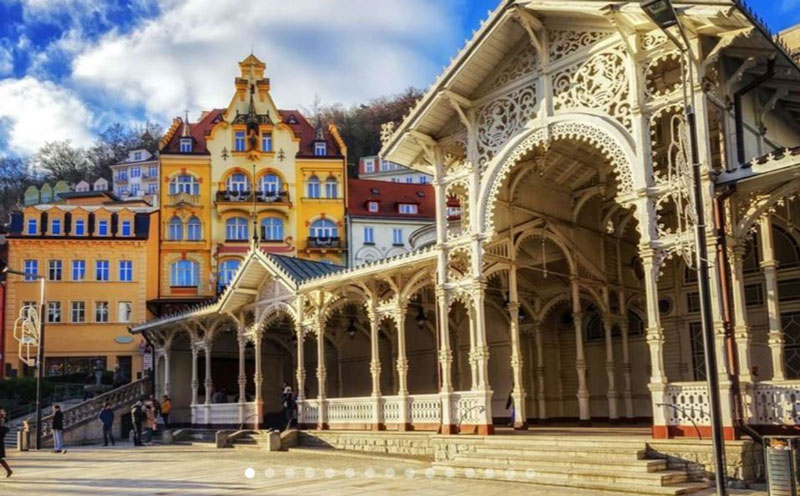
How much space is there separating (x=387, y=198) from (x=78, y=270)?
20456 millimetres

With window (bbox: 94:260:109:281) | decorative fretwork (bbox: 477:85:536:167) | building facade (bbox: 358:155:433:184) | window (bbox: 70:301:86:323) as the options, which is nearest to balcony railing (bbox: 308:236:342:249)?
window (bbox: 94:260:109:281)

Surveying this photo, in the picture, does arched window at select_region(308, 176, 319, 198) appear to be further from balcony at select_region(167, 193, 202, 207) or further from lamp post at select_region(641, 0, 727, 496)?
lamp post at select_region(641, 0, 727, 496)

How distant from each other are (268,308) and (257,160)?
26184 millimetres

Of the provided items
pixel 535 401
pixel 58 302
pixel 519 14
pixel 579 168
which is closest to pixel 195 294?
pixel 58 302

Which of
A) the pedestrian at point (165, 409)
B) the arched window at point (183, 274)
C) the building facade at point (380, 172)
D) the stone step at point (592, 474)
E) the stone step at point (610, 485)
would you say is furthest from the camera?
the building facade at point (380, 172)

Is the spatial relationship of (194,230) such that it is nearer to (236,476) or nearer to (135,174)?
(236,476)

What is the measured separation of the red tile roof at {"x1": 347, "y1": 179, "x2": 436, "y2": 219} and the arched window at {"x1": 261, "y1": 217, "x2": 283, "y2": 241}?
15.7 ft

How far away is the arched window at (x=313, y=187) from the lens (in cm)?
5211

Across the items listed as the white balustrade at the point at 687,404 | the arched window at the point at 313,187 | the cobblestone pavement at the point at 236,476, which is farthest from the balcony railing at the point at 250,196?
the white balustrade at the point at 687,404

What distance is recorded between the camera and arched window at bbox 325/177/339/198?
5241cm

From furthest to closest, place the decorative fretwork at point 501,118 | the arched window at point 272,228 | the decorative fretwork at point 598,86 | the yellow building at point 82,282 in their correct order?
the arched window at point 272,228, the yellow building at point 82,282, the decorative fretwork at point 501,118, the decorative fretwork at point 598,86

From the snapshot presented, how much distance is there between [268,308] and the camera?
2681cm

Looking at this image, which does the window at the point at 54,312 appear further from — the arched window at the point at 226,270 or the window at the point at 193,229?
the arched window at the point at 226,270

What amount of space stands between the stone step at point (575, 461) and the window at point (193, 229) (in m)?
36.9
